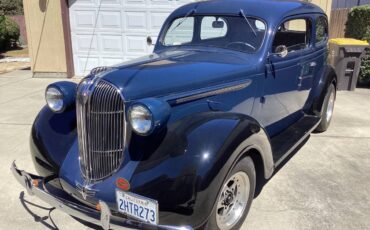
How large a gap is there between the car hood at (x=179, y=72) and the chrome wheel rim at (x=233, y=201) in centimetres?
81

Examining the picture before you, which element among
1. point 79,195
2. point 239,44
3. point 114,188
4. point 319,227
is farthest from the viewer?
point 239,44

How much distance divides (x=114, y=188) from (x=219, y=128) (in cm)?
83

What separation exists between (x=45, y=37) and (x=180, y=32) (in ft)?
19.5

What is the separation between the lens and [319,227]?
119 inches

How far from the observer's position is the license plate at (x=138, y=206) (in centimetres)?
225

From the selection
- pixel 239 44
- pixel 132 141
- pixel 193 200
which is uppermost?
pixel 239 44

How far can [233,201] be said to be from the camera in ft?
9.30

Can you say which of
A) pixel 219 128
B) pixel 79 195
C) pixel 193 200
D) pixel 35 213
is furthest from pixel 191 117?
pixel 35 213

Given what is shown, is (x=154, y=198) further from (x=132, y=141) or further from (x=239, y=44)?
(x=239, y=44)

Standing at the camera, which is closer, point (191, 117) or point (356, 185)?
point (191, 117)

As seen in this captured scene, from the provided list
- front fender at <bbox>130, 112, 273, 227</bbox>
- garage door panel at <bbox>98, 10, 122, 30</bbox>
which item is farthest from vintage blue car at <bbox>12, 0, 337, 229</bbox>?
garage door panel at <bbox>98, 10, 122, 30</bbox>

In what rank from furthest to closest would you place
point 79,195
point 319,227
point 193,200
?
point 319,227, point 79,195, point 193,200

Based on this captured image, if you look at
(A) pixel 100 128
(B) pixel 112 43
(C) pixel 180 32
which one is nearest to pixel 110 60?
(B) pixel 112 43

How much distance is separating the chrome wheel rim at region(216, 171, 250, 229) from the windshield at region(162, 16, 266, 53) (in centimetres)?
139
